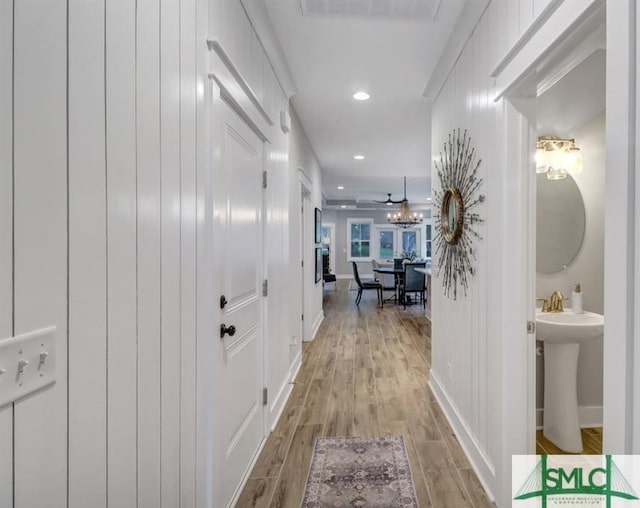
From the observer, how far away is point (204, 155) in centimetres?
142

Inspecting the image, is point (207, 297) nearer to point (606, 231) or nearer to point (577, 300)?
point (606, 231)

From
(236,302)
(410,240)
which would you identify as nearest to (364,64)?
(236,302)

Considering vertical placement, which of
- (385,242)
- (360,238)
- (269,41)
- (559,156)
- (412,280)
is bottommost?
(412,280)

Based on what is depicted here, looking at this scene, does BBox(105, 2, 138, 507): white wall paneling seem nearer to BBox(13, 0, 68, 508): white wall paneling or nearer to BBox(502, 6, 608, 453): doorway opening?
BBox(13, 0, 68, 508): white wall paneling

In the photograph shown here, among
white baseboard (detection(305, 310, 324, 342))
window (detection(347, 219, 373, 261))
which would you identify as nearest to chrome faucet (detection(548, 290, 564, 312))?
white baseboard (detection(305, 310, 324, 342))

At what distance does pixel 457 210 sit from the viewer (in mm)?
2314

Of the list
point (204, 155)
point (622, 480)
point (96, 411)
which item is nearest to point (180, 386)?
point (96, 411)

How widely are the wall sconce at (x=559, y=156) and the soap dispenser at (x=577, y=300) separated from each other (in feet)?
2.60

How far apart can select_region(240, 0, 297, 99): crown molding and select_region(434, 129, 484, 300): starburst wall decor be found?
137 cm

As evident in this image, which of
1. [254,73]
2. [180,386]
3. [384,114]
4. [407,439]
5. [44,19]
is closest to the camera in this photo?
[44,19]

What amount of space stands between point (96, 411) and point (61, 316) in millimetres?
265

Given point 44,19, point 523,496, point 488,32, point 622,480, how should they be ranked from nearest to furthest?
1. point 44,19
2. point 622,480
3. point 523,496
4. point 488,32

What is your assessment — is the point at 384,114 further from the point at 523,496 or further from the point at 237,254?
the point at 523,496

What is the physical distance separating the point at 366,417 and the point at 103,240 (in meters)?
2.33
